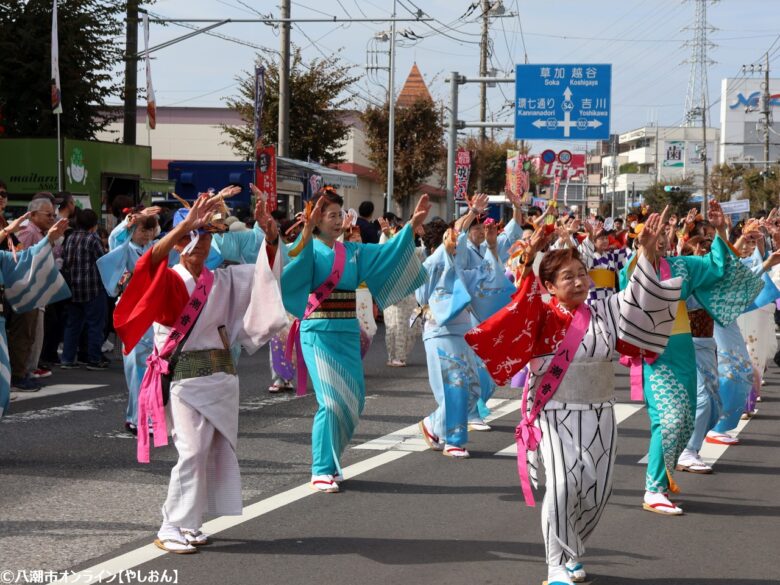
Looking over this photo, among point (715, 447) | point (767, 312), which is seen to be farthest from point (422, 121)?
point (715, 447)

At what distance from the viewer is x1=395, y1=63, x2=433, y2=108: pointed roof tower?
42.0 metres

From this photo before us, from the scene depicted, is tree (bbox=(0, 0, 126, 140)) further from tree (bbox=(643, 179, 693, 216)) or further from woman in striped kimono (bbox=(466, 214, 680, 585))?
tree (bbox=(643, 179, 693, 216))

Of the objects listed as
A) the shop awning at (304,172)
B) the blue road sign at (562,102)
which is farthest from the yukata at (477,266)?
the blue road sign at (562,102)

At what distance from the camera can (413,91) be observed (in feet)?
173

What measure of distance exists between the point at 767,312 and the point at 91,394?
6716 millimetres

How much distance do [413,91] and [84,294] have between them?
4138cm

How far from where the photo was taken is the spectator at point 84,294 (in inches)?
501

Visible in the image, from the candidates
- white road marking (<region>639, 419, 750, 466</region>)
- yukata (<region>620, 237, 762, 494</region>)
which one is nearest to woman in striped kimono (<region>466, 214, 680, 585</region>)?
yukata (<region>620, 237, 762, 494</region>)

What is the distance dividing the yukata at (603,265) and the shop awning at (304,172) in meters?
9.05

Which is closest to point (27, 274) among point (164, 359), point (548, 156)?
point (164, 359)

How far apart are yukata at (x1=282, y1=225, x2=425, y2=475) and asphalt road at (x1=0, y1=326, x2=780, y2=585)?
0.39m

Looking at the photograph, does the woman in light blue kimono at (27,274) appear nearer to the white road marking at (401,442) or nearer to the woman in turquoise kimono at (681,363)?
the white road marking at (401,442)

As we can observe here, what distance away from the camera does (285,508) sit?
6.45m

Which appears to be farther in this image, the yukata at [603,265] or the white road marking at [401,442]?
the yukata at [603,265]
